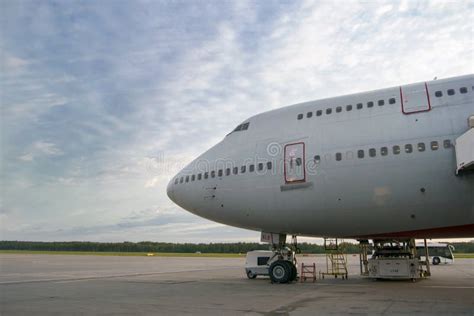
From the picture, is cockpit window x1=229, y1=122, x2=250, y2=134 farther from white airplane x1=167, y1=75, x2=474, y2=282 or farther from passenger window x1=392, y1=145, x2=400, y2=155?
passenger window x1=392, y1=145, x2=400, y2=155

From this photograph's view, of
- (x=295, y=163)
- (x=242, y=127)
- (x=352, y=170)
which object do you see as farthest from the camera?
(x=242, y=127)

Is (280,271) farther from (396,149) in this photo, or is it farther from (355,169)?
(396,149)

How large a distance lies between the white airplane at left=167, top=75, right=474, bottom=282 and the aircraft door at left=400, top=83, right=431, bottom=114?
1.3 inches

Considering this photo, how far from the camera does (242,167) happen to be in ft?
56.1

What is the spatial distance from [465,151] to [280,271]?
8.81 meters

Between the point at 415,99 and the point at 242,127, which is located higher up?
the point at 242,127

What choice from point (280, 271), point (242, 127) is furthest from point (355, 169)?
point (242, 127)

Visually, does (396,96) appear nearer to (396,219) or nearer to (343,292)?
(396,219)

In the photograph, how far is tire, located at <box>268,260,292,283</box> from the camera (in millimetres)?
17344

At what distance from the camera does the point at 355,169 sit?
1438 cm

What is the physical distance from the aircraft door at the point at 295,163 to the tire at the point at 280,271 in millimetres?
3977

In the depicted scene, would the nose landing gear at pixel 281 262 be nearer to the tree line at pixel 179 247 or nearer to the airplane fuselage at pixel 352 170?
the airplane fuselage at pixel 352 170

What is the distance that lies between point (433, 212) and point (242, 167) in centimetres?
720

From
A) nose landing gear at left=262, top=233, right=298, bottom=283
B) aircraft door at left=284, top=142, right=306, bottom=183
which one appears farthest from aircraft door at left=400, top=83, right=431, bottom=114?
nose landing gear at left=262, top=233, right=298, bottom=283
